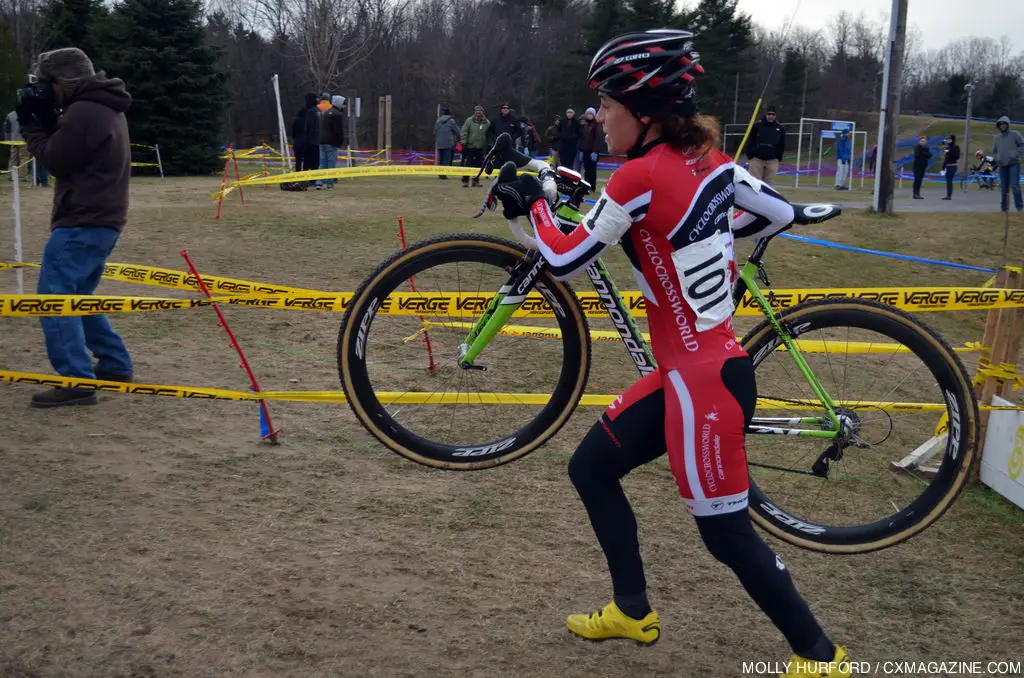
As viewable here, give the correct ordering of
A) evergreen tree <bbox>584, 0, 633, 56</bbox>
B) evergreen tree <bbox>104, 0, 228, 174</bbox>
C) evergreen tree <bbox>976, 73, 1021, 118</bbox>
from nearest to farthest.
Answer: evergreen tree <bbox>104, 0, 228, 174</bbox> < evergreen tree <bbox>584, 0, 633, 56</bbox> < evergreen tree <bbox>976, 73, 1021, 118</bbox>

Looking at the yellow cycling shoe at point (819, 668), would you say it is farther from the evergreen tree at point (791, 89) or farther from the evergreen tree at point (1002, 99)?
the evergreen tree at point (1002, 99)

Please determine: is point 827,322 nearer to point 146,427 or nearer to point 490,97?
point 146,427

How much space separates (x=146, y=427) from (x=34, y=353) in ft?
8.18

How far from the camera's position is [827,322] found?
4020 millimetres

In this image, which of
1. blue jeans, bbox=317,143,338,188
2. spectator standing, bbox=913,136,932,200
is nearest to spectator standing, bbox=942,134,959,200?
spectator standing, bbox=913,136,932,200

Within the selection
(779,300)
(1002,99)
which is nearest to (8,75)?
(779,300)

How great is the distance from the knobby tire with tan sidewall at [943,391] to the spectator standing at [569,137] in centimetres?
2136

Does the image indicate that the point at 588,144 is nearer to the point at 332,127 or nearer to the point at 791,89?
the point at 332,127

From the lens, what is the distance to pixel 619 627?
383 centimetres

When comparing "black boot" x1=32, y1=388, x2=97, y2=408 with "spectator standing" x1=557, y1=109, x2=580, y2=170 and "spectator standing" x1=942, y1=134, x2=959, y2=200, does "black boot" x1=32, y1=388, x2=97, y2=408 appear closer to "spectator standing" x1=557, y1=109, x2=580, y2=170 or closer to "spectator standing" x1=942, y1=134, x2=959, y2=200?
"spectator standing" x1=557, y1=109, x2=580, y2=170

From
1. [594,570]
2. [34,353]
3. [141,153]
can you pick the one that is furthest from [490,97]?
[594,570]

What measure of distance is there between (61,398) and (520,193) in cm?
471

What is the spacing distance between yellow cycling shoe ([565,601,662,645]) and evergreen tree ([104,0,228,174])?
96.9ft

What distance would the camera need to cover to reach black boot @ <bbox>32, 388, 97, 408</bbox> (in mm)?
6645
